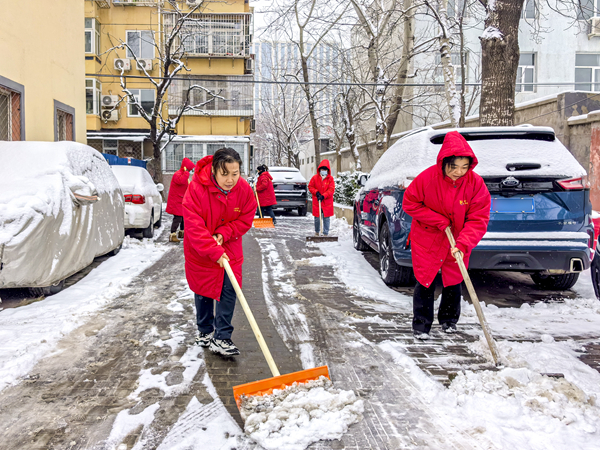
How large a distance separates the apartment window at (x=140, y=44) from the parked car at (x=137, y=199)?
20579mm

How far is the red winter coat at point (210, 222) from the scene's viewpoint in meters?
3.81

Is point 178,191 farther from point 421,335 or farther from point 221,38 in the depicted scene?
point 221,38

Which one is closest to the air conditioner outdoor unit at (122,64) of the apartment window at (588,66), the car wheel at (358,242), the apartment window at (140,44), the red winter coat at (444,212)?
the apartment window at (140,44)

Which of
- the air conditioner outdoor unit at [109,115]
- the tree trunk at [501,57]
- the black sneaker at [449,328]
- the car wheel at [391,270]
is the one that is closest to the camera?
the black sneaker at [449,328]

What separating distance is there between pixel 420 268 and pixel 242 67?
28.7 metres

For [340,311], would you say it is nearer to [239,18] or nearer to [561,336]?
[561,336]

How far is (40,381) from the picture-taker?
3.48 m

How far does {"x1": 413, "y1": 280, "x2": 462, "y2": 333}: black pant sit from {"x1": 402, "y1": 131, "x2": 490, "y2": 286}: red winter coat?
151mm

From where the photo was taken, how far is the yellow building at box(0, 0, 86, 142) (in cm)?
903

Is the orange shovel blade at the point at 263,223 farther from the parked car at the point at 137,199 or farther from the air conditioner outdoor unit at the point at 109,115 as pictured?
the air conditioner outdoor unit at the point at 109,115

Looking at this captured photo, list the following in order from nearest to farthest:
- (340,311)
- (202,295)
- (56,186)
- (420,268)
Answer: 1. (202,295)
2. (420,268)
3. (340,311)
4. (56,186)

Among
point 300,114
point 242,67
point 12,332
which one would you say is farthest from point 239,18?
point 12,332

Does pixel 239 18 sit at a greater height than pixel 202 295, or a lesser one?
greater

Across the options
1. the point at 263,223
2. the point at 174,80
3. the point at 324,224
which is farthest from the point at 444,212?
the point at 174,80
